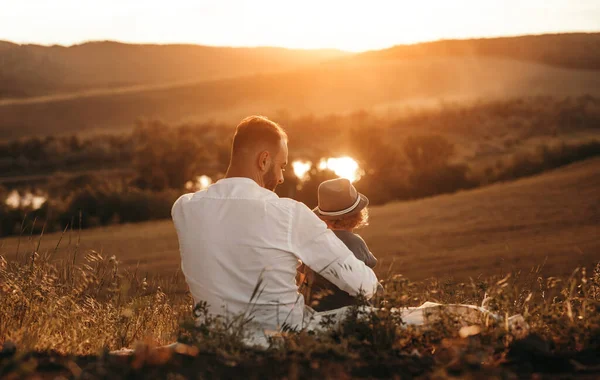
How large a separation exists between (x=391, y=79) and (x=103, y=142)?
49832 millimetres

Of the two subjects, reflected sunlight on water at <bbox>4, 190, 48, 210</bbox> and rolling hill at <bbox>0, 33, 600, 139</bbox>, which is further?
rolling hill at <bbox>0, 33, 600, 139</bbox>

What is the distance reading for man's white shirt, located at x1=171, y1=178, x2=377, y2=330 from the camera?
12.8 feet

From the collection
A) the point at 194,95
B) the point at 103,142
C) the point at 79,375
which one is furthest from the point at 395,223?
the point at 194,95

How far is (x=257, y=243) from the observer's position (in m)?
3.93

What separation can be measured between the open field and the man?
932 centimetres

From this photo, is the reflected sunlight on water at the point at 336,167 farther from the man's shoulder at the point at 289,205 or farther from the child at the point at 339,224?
the man's shoulder at the point at 289,205

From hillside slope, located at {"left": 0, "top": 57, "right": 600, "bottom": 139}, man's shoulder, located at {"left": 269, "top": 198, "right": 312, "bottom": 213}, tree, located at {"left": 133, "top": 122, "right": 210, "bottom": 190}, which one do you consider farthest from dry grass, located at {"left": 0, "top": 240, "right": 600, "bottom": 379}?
hillside slope, located at {"left": 0, "top": 57, "right": 600, "bottom": 139}

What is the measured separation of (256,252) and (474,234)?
49.4 feet

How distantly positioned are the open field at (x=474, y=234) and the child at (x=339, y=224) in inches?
338

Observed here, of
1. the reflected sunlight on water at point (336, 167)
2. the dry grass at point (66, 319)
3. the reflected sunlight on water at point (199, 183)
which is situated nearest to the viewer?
the dry grass at point (66, 319)

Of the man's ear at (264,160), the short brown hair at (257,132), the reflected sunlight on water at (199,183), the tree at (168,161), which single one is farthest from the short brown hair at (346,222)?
the tree at (168,161)

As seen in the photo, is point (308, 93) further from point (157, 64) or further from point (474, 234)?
point (474, 234)

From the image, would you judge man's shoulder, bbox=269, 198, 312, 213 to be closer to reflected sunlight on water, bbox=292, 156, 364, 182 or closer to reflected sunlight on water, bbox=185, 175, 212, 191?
reflected sunlight on water, bbox=292, 156, 364, 182

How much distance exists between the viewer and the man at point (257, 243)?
Result: 3.90 m
